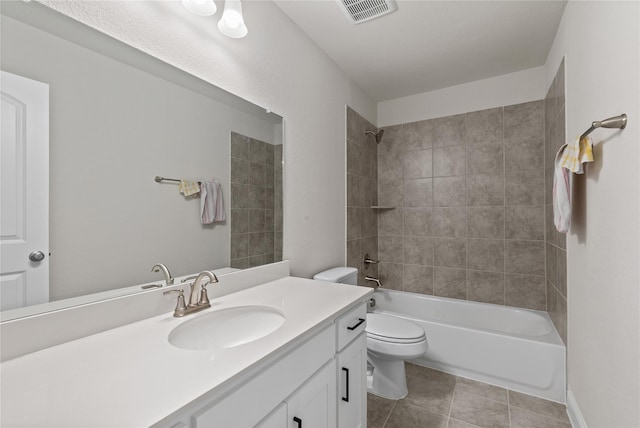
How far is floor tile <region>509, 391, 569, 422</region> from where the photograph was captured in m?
1.71

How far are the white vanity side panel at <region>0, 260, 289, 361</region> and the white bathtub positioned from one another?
194 cm

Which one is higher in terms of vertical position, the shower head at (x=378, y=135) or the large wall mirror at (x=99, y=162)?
the shower head at (x=378, y=135)

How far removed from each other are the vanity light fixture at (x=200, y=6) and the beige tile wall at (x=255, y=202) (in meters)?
0.51

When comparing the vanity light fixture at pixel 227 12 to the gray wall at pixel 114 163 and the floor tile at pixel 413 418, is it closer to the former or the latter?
the gray wall at pixel 114 163

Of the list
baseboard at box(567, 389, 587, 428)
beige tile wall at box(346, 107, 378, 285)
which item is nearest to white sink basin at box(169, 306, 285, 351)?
beige tile wall at box(346, 107, 378, 285)

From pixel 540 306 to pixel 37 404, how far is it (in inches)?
123

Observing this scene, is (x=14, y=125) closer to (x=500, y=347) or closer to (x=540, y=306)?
(x=500, y=347)

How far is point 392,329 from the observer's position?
6.33 feet

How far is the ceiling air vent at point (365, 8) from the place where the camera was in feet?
5.50

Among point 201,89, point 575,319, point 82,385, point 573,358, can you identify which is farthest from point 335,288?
point 573,358

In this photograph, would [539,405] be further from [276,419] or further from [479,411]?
[276,419]

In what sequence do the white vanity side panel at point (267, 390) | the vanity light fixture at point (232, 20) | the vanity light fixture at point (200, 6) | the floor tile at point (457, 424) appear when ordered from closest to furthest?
the white vanity side panel at point (267, 390) → the vanity light fixture at point (200, 6) → the vanity light fixture at point (232, 20) → the floor tile at point (457, 424)

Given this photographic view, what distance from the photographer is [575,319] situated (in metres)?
1.60

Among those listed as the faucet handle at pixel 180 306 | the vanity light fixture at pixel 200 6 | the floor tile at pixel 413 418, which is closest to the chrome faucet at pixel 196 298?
the faucet handle at pixel 180 306
